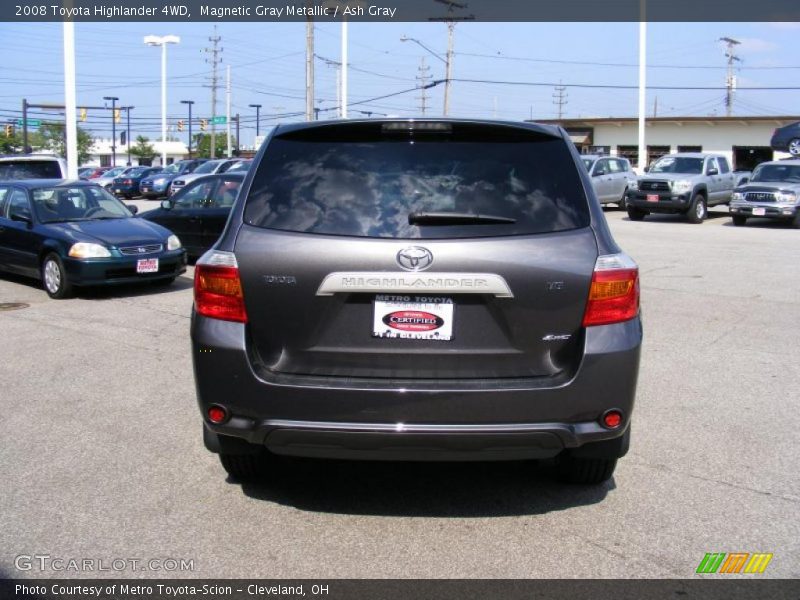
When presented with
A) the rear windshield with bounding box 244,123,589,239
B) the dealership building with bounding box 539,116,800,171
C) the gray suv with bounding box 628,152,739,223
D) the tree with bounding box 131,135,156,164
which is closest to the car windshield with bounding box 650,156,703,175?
the gray suv with bounding box 628,152,739,223

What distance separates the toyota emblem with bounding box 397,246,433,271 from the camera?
360 cm

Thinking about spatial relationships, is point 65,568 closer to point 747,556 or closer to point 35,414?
point 35,414

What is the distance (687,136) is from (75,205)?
43.8 m

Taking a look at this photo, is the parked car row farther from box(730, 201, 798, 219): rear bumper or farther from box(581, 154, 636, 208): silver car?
box(581, 154, 636, 208): silver car

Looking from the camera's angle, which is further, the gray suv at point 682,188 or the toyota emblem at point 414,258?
the gray suv at point 682,188

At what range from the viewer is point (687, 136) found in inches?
1934

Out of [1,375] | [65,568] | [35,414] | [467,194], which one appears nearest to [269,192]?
[467,194]

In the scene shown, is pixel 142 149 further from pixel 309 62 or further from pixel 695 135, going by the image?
pixel 309 62

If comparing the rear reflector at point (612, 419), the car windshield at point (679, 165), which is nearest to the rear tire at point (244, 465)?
the rear reflector at point (612, 419)

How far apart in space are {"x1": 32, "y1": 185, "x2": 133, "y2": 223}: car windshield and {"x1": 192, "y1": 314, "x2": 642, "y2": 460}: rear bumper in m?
8.91

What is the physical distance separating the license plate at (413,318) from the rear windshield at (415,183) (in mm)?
293

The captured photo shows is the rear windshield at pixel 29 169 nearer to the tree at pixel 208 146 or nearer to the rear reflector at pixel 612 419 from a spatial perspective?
the rear reflector at pixel 612 419

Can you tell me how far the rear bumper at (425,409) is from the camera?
358 cm

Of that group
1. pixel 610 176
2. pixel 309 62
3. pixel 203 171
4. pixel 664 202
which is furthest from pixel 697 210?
pixel 203 171
